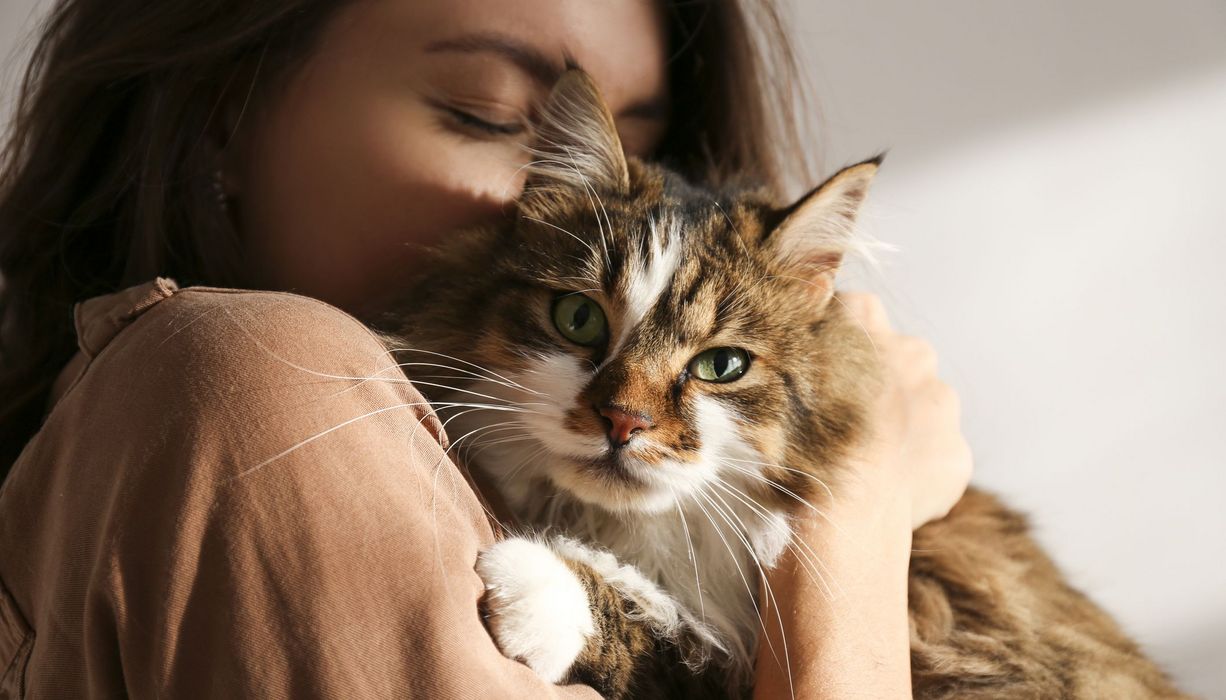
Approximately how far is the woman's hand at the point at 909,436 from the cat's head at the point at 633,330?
9cm

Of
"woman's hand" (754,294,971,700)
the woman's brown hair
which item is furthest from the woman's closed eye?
"woman's hand" (754,294,971,700)

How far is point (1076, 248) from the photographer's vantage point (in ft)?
8.09

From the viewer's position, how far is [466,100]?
54.4 inches

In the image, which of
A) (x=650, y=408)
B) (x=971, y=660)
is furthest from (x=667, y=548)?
(x=971, y=660)

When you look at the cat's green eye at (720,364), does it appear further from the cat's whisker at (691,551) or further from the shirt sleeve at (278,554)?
the shirt sleeve at (278,554)

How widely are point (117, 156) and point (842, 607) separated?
1434 mm

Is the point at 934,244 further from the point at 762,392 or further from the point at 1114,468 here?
the point at 762,392

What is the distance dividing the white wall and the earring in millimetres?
1550

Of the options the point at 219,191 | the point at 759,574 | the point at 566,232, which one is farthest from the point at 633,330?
the point at 219,191

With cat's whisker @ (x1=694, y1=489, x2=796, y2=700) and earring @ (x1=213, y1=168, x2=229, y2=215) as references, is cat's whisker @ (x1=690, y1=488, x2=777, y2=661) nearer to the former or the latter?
cat's whisker @ (x1=694, y1=489, x2=796, y2=700)

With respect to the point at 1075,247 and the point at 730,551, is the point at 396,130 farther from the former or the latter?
the point at 1075,247

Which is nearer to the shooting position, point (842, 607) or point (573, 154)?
point (842, 607)

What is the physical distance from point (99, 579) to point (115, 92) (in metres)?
1.05

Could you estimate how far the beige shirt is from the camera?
30.6 inches
